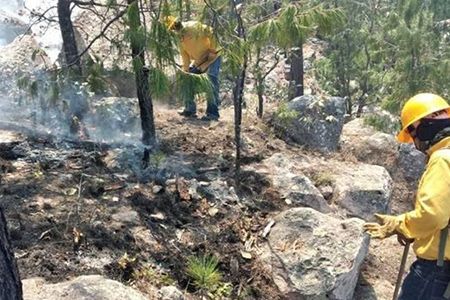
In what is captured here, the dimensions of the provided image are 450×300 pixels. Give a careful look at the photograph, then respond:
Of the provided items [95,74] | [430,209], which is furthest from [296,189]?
[430,209]

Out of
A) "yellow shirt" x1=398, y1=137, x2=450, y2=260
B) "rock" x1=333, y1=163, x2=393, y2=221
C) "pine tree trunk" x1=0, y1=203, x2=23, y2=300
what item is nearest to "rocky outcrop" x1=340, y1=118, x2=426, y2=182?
"rock" x1=333, y1=163, x2=393, y2=221

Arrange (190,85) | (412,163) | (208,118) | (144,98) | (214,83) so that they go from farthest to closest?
1. (412,163)
2. (208,118)
3. (214,83)
4. (144,98)
5. (190,85)

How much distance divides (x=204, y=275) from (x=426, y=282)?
1496 millimetres

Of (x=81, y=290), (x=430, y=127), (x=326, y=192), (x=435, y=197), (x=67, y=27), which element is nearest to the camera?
(x=435, y=197)

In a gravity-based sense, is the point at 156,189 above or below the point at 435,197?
below

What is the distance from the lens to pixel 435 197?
240 centimetres

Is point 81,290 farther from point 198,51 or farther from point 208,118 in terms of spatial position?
point 208,118

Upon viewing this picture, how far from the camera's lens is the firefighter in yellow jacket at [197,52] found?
418 cm

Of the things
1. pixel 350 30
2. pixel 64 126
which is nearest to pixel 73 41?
pixel 64 126

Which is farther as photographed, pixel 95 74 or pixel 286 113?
pixel 286 113

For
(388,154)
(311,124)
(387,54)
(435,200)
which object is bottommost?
(388,154)

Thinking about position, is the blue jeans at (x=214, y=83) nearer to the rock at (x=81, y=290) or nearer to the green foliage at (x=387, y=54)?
the rock at (x=81, y=290)

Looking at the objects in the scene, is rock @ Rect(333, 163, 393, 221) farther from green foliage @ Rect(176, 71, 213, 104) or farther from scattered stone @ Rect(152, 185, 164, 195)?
green foliage @ Rect(176, 71, 213, 104)

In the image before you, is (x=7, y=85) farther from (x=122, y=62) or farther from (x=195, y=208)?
(x=195, y=208)
